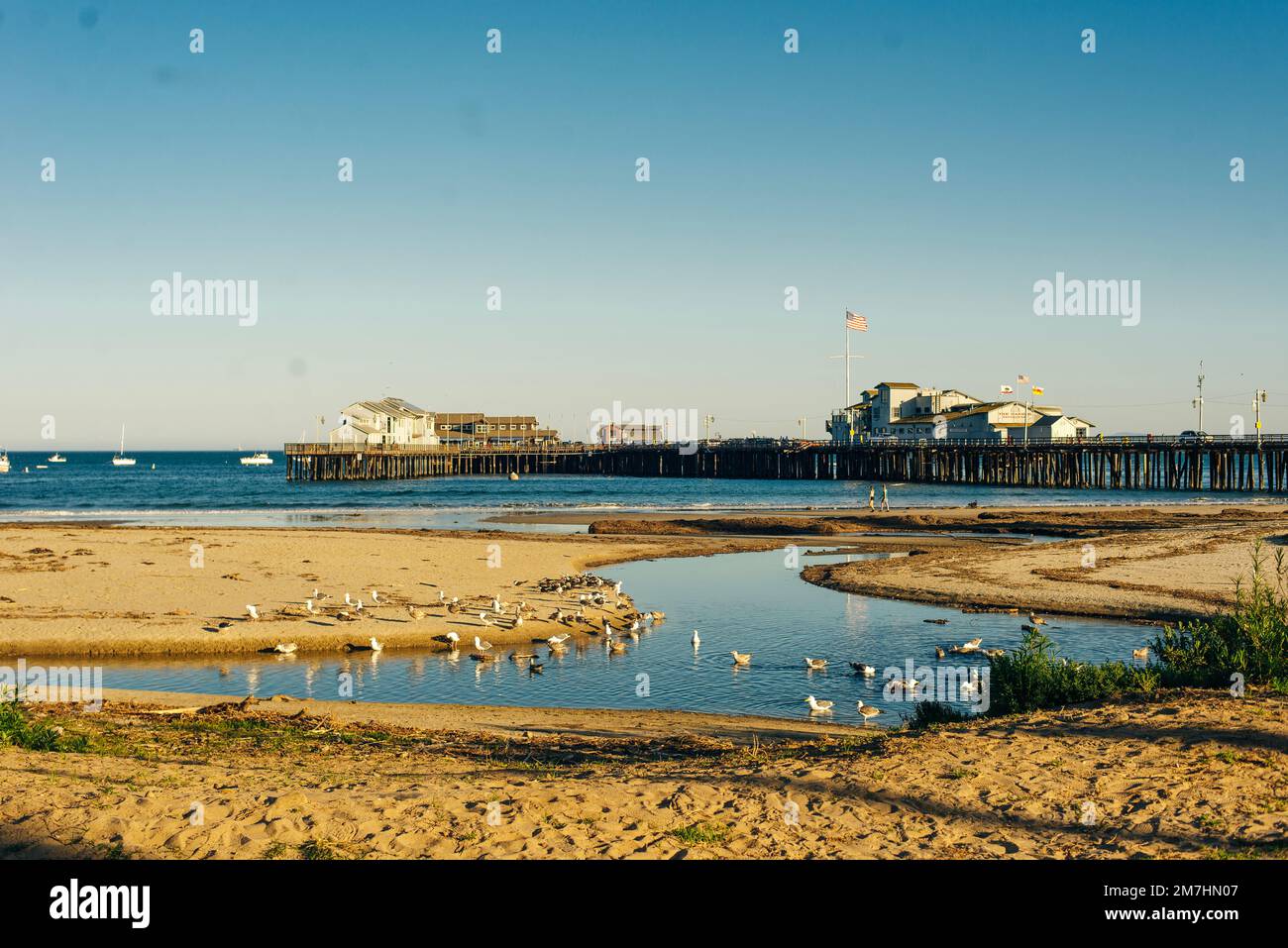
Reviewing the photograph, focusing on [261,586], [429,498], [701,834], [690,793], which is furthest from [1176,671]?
[429,498]

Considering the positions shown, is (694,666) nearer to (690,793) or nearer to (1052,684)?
(1052,684)

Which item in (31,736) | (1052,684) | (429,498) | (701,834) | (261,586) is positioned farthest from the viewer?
(429,498)

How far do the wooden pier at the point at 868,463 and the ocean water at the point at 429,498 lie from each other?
4.83 m

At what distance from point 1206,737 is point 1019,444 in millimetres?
91553

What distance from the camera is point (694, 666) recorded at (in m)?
18.4

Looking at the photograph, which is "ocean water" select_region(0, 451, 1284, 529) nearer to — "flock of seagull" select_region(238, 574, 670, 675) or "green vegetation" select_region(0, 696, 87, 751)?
"flock of seagull" select_region(238, 574, 670, 675)

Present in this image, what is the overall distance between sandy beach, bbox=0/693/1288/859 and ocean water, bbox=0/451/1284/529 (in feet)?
142

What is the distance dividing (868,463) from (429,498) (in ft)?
177

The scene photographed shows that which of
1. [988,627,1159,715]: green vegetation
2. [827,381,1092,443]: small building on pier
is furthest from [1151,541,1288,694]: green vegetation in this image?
[827,381,1092,443]: small building on pier

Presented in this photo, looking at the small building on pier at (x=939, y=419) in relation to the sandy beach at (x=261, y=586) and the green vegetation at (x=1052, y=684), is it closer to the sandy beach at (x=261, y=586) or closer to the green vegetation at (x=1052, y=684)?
the sandy beach at (x=261, y=586)

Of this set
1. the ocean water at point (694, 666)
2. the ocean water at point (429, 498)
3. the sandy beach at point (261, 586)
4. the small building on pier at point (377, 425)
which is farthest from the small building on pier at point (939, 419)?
the ocean water at point (694, 666)

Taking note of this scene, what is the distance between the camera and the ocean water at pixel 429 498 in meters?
60.2
